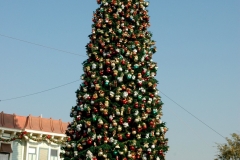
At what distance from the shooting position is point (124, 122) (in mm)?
13992

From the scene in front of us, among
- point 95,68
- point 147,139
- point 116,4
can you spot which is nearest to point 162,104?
point 147,139

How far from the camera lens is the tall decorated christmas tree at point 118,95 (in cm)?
1389

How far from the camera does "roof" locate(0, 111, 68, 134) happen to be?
29453 millimetres

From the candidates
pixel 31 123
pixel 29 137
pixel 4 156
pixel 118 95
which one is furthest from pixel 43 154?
pixel 118 95

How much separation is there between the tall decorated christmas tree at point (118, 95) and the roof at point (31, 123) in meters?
15.8

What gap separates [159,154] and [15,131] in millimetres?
17319

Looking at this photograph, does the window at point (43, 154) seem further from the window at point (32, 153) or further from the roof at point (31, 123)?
the roof at point (31, 123)

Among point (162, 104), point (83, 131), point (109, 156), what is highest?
point (162, 104)

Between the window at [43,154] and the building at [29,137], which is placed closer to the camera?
the building at [29,137]

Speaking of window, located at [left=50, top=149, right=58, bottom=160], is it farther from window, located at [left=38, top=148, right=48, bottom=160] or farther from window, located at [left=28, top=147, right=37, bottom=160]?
window, located at [left=28, top=147, right=37, bottom=160]

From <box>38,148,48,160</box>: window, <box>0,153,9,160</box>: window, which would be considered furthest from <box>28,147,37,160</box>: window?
<box>0,153,9,160</box>: window

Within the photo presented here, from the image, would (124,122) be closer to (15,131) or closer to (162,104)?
(162,104)

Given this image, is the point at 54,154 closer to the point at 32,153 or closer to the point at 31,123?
the point at 32,153

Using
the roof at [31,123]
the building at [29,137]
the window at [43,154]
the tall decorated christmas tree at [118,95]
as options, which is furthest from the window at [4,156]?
the tall decorated christmas tree at [118,95]
